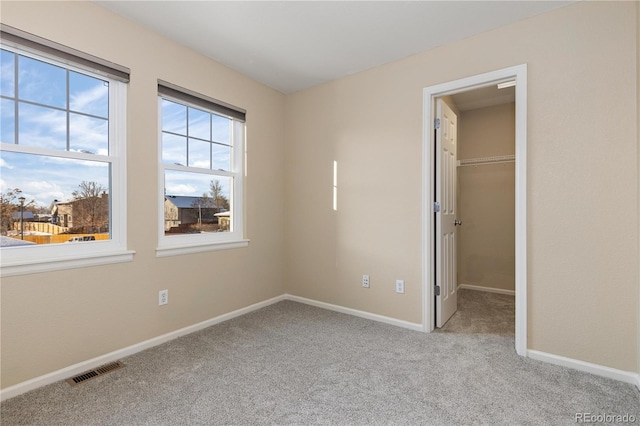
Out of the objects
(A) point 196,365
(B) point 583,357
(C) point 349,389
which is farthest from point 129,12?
(B) point 583,357

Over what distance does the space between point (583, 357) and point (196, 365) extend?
2.62m

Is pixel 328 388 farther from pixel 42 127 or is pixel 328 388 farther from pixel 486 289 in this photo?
pixel 486 289

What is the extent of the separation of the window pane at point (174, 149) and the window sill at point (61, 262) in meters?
0.84

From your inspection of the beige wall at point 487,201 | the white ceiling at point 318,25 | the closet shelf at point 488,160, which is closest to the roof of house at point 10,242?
the white ceiling at point 318,25

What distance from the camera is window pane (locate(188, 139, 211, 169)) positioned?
293 centimetres

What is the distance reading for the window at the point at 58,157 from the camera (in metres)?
1.91

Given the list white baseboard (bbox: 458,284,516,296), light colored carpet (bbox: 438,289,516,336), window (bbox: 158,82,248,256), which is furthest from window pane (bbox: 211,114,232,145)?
white baseboard (bbox: 458,284,516,296)

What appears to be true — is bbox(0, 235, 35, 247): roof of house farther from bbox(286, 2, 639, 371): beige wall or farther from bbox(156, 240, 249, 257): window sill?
bbox(286, 2, 639, 371): beige wall

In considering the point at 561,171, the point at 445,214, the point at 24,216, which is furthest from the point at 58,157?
the point at 561,171

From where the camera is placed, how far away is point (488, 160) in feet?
13.0

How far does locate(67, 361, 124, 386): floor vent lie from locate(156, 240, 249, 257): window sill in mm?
803

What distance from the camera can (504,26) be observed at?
2430 millimetres

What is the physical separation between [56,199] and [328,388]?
2.13 m

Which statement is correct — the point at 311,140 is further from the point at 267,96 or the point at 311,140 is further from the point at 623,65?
the point at 623,65
